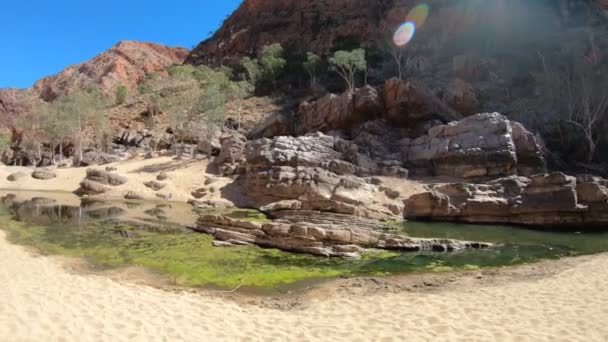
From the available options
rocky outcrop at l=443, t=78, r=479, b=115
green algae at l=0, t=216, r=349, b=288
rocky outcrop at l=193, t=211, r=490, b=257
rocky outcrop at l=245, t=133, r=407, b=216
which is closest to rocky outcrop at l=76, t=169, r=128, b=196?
rocky outcrop at l=245, t=133, r=407, b=216

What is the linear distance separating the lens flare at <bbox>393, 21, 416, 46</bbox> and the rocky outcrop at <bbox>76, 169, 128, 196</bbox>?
→ 69.6 metres

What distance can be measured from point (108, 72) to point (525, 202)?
123 m

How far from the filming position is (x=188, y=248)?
14.9 meters

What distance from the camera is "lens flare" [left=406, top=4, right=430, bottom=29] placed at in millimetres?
87375

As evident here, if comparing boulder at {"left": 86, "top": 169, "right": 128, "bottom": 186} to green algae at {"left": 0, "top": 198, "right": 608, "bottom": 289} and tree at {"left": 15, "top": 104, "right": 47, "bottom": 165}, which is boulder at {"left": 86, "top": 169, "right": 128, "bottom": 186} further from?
tree at {"left": 15, "top": 104, "right": 47, "bottom": 165}

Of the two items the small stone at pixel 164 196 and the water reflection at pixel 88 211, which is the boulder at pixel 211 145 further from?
the water reflection at pixel 88 211

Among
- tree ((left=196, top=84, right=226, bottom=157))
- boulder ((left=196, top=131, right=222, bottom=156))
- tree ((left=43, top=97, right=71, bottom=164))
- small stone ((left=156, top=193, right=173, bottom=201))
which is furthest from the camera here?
tree ((left=43, top=97, right=71, bottom=164))

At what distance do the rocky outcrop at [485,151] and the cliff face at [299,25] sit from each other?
57.8 metres

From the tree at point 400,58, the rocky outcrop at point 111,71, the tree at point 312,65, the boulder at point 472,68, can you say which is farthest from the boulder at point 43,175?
the rocky outcrop at point 111,71

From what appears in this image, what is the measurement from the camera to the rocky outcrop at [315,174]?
25891 millimetres

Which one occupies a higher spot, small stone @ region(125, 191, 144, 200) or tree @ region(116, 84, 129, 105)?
tree @ region(116, 84, 129, 105)

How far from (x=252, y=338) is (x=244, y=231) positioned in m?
10.9

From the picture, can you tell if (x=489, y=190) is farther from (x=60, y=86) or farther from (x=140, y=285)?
(x=60, y=86)

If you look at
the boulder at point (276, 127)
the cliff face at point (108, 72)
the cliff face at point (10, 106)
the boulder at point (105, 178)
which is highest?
the cliff face at point (108, 72)
